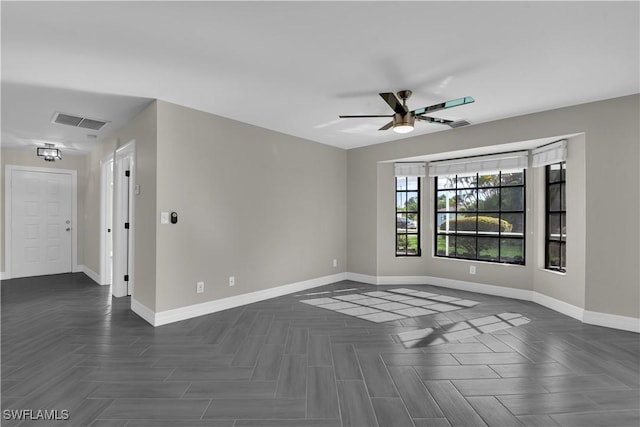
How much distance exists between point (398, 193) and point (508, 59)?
11.0 ft

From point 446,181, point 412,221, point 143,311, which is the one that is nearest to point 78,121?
point 143,311

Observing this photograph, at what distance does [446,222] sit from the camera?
571cm

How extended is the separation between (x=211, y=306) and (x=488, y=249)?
428 cm

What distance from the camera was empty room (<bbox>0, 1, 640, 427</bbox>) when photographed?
2.17 meters

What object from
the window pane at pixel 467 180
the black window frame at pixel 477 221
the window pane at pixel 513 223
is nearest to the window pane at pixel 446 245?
the black window frame at pixel 477 221

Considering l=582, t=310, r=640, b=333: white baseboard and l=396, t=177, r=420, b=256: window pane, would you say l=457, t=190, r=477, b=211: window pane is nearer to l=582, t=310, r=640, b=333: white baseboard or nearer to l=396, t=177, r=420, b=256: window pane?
l=396, t=177, r=420, b=256: window pane

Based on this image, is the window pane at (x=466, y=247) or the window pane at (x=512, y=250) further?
the window pane at (x=466, y=247)

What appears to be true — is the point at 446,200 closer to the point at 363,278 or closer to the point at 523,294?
the point at 523,294

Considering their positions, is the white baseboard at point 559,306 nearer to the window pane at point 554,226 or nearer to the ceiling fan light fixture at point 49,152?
the window pane at point 554,226

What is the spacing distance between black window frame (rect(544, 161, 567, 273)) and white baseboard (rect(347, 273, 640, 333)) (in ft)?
1.51

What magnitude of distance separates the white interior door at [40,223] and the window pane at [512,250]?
26.9 feet

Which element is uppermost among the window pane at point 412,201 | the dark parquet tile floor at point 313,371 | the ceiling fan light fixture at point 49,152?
the ceiling fan light fixture at point 49,152

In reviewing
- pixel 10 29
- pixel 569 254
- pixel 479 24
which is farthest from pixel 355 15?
pixel 569 254

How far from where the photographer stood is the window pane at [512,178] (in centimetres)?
495
